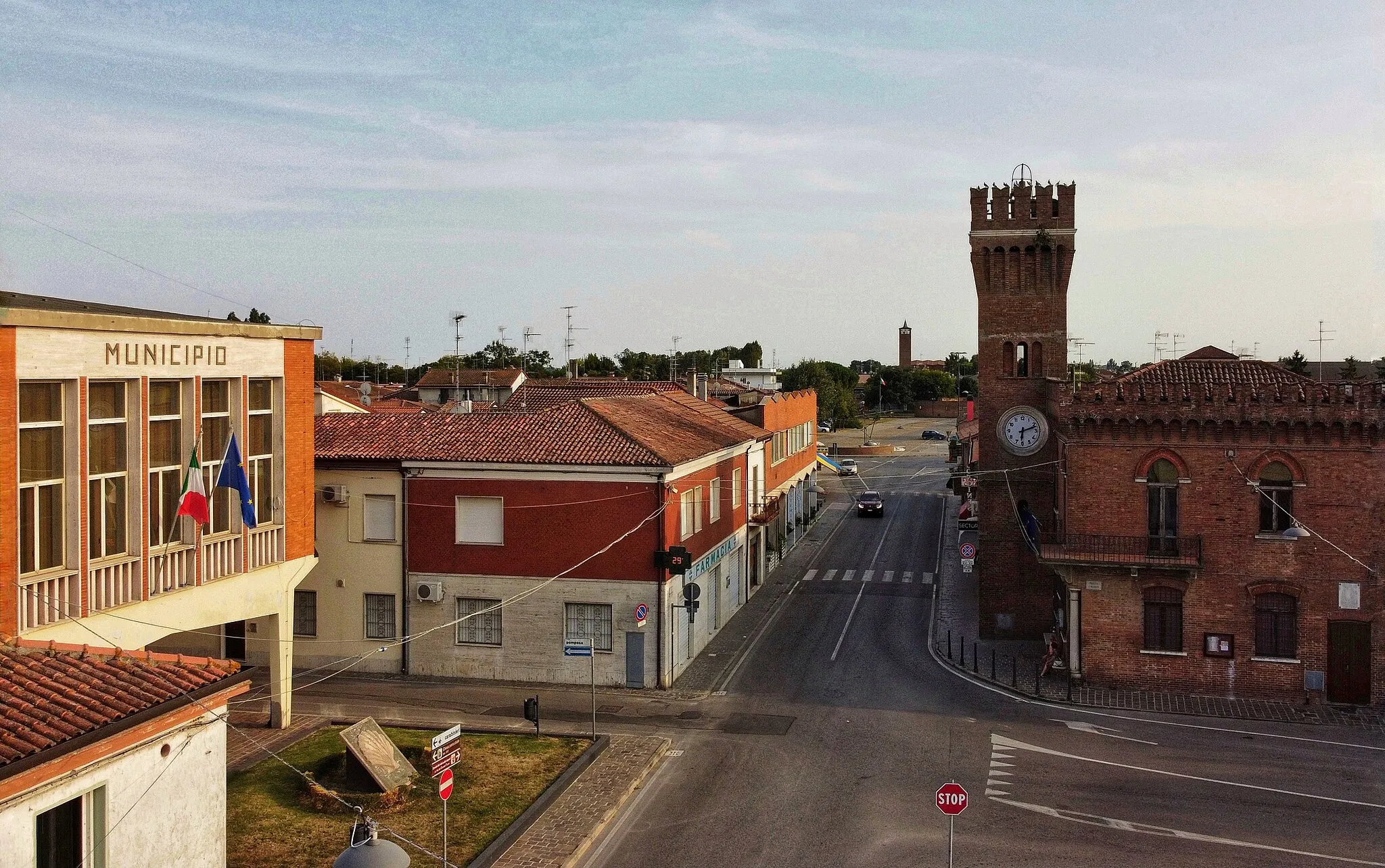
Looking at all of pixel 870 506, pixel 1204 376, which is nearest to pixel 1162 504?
Answer: pixel 1204 376

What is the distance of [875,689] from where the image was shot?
88.8 feet

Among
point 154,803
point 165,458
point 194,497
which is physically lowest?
point 154,803

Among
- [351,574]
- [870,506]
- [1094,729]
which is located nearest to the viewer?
[1094,729]

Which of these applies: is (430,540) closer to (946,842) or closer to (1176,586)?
(946,842)

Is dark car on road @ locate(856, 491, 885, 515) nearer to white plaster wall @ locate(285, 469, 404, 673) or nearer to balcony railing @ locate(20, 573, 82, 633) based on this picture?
white plaster wall @ locate(285, 469, 404, 673)

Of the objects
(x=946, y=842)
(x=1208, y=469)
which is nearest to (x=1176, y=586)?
(x=1208, y=469)

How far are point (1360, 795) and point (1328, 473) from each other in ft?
29.9

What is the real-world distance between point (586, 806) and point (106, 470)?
9842mm

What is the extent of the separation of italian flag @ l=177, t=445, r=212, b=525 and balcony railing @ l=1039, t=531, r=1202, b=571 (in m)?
19.6

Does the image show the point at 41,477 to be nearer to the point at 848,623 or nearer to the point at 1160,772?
the point at 1160,772

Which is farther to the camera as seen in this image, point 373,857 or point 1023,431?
point 1023,431

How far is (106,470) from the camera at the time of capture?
17.5 meters

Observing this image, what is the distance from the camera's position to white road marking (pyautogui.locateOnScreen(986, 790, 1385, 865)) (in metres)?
17.1

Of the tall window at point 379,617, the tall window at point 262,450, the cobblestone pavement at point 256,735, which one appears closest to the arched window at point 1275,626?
the tall window at point 379,617
